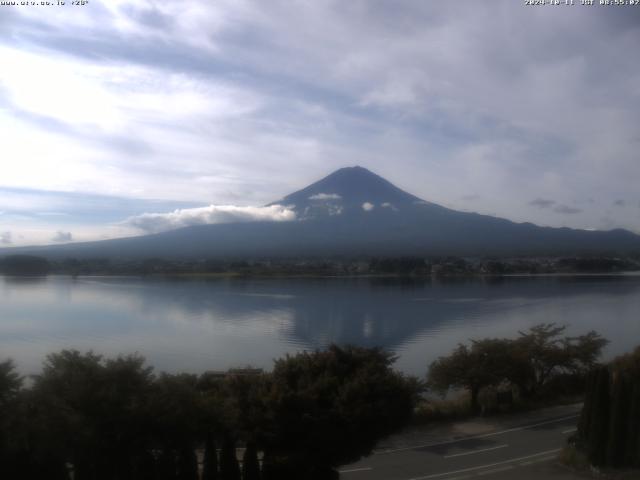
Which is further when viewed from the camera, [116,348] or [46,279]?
[46,279]

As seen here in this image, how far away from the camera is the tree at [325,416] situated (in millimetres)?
5234

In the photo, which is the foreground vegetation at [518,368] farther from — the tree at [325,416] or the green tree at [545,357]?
the tree at [325,416]

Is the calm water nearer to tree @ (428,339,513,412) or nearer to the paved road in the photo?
tree @ (428,339,513,412)

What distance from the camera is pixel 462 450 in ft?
23.4

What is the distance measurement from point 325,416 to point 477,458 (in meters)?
2.38

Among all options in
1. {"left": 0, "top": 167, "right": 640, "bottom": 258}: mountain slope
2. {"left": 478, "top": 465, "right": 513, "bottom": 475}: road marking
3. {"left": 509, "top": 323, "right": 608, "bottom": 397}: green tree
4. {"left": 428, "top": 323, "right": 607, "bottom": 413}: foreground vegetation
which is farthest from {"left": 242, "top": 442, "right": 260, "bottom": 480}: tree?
{"left": 0, "top": 167, "right": 640, "bottom": 258}: mountain slope

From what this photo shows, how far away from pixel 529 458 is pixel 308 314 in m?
15.5

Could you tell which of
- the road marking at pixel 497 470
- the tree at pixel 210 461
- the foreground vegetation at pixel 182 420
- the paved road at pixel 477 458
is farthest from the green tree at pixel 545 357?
the tree at pixel 210 461

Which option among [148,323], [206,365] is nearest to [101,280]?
[148,323]

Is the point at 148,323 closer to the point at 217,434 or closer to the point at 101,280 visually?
the point at 217,434

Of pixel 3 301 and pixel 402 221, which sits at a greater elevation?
pixel 402 221

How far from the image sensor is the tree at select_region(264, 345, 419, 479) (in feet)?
17.2

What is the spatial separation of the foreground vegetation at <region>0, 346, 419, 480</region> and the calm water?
755 cm

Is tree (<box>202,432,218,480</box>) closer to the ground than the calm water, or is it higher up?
higher up
